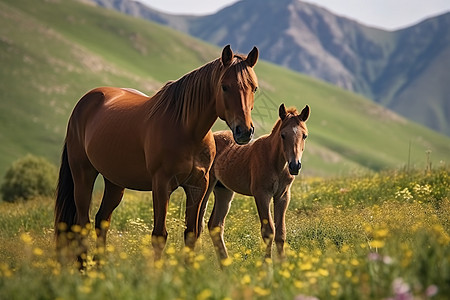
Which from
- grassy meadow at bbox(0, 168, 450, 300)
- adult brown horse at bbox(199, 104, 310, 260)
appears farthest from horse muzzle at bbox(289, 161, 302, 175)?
grassy meadow at bbox(0, 168, 450, 300)

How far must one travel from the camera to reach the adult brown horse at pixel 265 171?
26.5 ft

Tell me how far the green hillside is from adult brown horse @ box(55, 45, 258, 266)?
56397mm

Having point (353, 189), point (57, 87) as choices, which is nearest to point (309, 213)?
point (353, 189)

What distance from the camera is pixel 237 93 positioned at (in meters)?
6.41

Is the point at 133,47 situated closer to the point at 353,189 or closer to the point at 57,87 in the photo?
the point at 57,87

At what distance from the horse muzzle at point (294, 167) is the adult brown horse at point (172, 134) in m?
1.24

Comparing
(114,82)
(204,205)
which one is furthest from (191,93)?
(114,82)

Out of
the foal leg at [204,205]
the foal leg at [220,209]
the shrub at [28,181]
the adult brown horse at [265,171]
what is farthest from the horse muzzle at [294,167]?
the shrub at [28,181]

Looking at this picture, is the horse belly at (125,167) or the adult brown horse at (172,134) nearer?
the adult brown horse at (172,134)

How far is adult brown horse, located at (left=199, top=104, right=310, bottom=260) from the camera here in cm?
809

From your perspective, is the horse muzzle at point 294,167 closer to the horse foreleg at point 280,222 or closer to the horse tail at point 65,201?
the horse foreleg at point 280,222

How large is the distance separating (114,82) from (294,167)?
101m

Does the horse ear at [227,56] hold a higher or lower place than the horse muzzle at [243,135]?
higher

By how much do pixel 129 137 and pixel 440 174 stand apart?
747 centimetres
